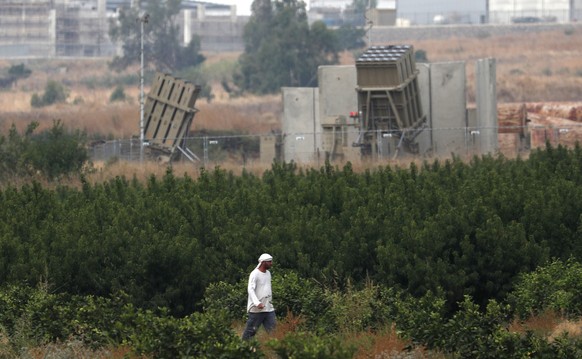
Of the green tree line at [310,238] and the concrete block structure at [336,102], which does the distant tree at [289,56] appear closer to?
the concrete block structure at [336,102]

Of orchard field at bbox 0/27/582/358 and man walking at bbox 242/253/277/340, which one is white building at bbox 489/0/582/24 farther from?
man walking at bbox 242/253/277/340

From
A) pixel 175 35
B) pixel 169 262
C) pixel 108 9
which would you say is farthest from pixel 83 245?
pixel 108 9

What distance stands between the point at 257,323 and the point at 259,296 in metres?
0.46

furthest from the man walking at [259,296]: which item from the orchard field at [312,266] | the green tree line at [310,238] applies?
the green tree line at [310,238]

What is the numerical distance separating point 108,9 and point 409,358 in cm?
15211

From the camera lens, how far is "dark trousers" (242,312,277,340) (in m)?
20.9

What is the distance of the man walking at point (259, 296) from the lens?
2065 centimetres

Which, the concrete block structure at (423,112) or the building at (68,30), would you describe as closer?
the concrete block structure at (423,112)

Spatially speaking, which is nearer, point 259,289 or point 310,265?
point 259,289

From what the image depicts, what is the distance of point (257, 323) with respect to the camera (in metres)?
21.0

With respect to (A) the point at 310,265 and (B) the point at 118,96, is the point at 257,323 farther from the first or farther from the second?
(B) the point at 118,96

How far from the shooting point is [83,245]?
26.1 meters

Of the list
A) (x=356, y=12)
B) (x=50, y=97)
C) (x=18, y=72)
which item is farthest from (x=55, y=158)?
(x=356, y=12)

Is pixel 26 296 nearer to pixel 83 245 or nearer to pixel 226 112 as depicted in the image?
pixel 83 245
